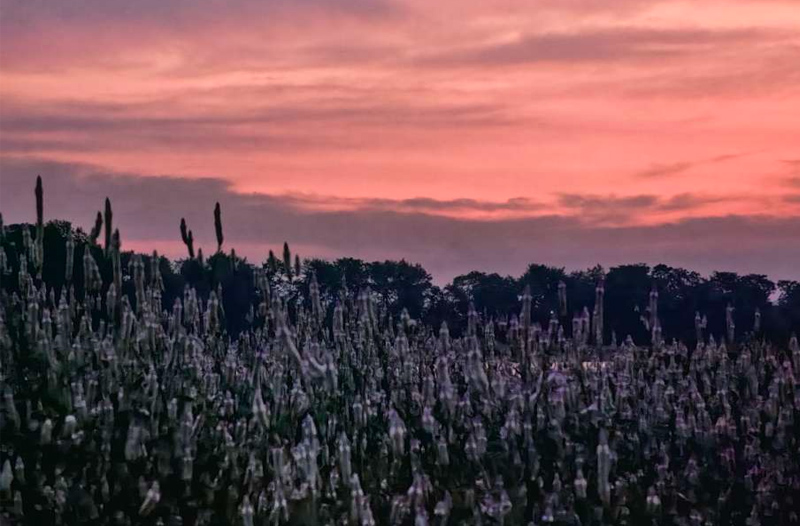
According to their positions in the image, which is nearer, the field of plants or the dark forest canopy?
the field of plants

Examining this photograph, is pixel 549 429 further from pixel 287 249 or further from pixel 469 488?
pixel 287 249

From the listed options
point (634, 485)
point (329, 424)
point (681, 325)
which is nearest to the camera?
point (634, 485)

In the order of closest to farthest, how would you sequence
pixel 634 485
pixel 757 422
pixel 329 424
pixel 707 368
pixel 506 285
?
1. pixel 634 485
2. pixel 329 424
3. pixel 757 422
4. pixel 707 368
5. pixel 506 285

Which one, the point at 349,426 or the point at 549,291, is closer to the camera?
the point at 349,426

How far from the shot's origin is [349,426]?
9469mm

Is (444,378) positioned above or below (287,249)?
below

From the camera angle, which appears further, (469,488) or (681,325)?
(681,325)

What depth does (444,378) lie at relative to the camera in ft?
27.8

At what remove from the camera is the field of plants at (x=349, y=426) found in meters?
7.54

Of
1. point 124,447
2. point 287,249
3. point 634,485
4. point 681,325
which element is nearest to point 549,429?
point 634,485

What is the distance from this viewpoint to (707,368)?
11.6 metres

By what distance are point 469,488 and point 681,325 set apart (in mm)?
49976

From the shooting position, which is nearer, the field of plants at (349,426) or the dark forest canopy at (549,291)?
the field of plants at (349,426)

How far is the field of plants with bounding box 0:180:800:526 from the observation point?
754 cm
